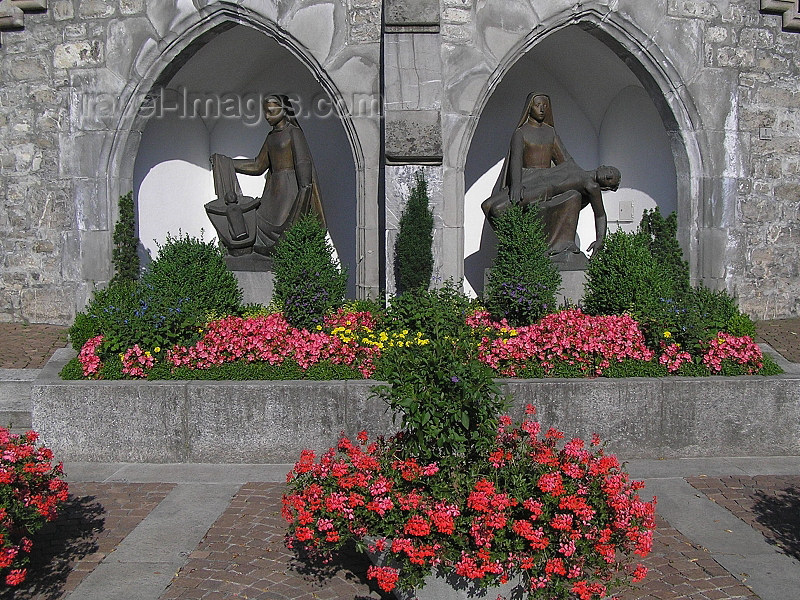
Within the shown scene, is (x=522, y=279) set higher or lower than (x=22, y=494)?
higher

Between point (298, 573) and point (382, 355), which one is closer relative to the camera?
point (298, 573)

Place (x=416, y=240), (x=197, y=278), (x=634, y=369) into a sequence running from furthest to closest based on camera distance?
(x=416, y=240), (x=197, y=278), (x=634, y=369)

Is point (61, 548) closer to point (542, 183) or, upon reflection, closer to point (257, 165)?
point (257, 165)

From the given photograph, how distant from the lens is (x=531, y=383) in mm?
5008

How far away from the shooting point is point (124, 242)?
838 cm

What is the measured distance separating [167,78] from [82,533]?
18.9ft

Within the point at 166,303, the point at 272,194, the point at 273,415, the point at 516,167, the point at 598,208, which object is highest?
the point at 516,167

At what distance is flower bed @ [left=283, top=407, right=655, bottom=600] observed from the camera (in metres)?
2.70

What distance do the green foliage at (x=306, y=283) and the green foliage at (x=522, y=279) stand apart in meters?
1.23

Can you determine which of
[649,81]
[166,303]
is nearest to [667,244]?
[649,81]

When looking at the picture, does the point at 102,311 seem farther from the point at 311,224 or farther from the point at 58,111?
the point at 58,111

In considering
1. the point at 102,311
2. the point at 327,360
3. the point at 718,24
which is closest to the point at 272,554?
the point at 327,360

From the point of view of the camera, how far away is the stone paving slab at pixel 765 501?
12.5 feet

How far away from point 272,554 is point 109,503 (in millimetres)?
1215
